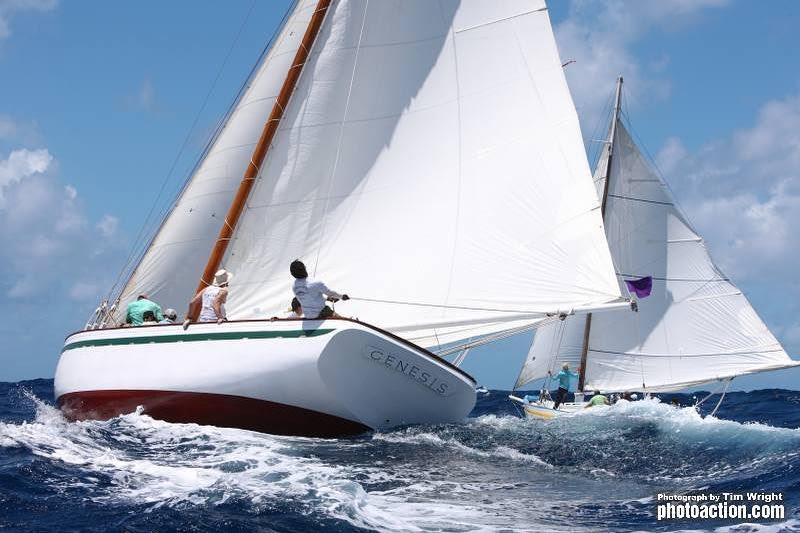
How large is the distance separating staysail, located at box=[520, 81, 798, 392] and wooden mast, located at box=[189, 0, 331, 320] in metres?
17.8

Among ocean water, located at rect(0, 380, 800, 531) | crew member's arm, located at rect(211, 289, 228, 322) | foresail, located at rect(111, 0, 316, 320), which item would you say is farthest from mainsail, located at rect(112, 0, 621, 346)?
ocean water, located at rect(0, 380, 800, 531)

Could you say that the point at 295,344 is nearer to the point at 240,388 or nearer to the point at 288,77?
the point at 240,388

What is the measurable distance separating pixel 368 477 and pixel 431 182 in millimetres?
6990

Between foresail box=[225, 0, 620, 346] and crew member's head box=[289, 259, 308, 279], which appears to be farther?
foresail box=[225, 0, 620, 346]

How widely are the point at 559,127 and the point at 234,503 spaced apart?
10612 mm

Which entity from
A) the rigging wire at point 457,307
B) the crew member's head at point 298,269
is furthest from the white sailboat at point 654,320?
the crew member's head at point 298,269

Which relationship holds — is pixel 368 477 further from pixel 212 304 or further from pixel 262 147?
pixel 262 147

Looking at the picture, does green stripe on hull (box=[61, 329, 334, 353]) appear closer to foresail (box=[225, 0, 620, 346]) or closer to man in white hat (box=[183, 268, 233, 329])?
man in white hat (box=[183, 268, 233, 329])

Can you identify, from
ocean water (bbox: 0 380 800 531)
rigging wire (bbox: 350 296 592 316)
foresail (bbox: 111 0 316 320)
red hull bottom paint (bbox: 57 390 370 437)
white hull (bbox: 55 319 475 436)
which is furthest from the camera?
foresail (bbox: 111 0 316 320)

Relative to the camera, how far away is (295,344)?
14.7m

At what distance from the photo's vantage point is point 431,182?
17.5 metres

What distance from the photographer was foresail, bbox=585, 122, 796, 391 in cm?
3247

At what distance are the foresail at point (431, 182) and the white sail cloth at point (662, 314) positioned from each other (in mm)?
16631

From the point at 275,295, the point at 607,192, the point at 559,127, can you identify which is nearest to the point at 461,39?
the point at 559,127
